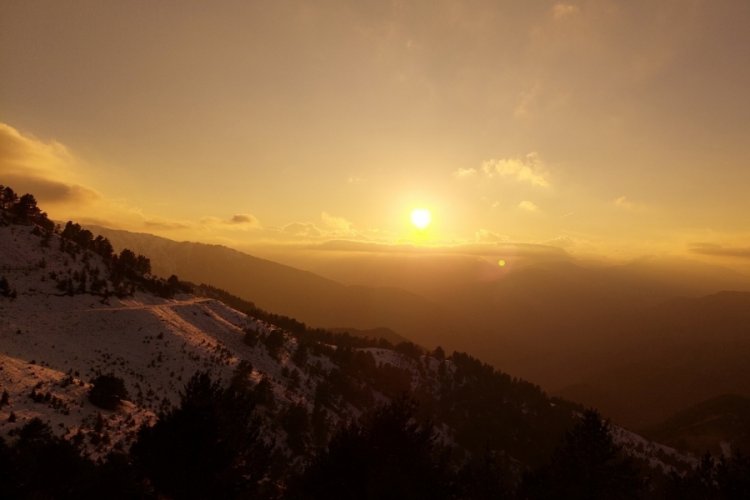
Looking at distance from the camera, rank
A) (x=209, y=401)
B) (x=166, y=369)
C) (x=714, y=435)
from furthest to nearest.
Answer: (x=714, y=435) < (x=166, y=369) < (x=209, y=401)

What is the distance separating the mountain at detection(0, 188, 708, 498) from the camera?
874 inches

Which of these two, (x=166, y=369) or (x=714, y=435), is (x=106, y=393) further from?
(x=714, y=435)

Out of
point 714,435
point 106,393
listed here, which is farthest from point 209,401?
point 714,435

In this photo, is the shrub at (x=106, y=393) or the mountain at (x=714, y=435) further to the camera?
the mountain at (x=714, y=435)

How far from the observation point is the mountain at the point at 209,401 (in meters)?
22.2

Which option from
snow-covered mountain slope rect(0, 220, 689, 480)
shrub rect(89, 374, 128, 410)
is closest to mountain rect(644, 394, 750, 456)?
snow-covered mountain slope rect(0, 220, 689, 480)

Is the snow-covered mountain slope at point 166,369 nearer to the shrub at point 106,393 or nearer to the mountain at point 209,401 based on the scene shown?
the mountain at point 209,401

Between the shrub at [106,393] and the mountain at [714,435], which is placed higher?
the shrub at [106,393]

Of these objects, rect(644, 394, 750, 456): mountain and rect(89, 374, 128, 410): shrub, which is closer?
rect(89, 374, 128, 410): shrub

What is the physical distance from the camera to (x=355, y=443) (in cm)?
2347

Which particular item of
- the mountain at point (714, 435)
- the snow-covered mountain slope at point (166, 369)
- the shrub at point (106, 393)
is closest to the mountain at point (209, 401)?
the shrub at point (106, 393)

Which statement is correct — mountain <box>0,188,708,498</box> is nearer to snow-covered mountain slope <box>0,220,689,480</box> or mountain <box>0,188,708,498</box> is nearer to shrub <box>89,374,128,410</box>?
shrub <box>89,374,128,410</box>

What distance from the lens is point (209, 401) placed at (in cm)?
2262

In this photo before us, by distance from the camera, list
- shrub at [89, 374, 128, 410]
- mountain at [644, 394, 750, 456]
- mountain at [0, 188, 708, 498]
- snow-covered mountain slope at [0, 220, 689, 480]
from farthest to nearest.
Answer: mountain at [644, 394, 750, 456], shrub at [89, 374, 128, 410], snow-covered mountain slope at [0, 220, 689, 480], mountain at [0, 188, 708, 498]
